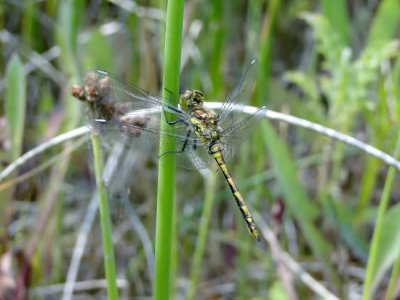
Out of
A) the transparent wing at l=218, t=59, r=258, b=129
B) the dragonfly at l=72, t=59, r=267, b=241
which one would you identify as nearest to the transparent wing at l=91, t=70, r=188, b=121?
the dragonfly at l=72, t=59, r=267, b=241

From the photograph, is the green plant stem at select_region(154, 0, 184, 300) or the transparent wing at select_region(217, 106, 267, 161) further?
the transparent wing at select_region(217, 106, 267, 161)

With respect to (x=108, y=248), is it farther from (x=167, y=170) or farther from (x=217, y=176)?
(x=217, y=176)

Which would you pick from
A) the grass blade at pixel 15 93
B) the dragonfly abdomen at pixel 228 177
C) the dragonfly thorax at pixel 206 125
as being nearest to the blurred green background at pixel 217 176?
the grass blade at pixel 15 93

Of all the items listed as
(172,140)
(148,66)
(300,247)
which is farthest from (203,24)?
(172,140)

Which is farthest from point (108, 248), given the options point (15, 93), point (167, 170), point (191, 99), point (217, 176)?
point (217, 176)

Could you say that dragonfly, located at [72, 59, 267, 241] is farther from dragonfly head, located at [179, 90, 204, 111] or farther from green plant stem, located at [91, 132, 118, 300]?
green plant stem, located at [91, 132, 118, 300]

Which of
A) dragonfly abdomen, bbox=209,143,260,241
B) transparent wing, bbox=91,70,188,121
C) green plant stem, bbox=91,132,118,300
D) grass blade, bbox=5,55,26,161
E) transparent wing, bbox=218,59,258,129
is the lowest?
green plant stem, bbox=91,132,118,300

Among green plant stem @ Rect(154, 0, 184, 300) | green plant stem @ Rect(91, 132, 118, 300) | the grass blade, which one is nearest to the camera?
green plant stem @ Rect(154, 0, 184, 300)

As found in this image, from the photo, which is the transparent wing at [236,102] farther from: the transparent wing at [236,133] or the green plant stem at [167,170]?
the green plant stem at [167,170]

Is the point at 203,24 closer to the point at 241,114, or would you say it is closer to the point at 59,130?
the point at 59,130
